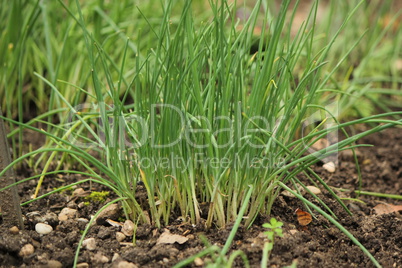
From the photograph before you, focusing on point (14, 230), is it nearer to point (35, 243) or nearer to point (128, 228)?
point (35, 243)

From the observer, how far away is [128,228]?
1.58 meters

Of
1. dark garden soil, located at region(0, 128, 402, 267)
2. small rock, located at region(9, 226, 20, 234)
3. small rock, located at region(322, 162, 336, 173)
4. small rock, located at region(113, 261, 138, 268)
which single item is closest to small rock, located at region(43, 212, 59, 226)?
dark garden soil, located at region(0, 128, 402, 267)

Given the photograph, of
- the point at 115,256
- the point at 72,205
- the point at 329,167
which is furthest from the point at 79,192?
the point at 329,167

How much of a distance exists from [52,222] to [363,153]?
1.55 meters

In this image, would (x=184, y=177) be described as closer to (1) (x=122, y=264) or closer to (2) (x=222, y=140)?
(2) (x=222, y=140)

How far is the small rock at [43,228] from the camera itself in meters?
1.59

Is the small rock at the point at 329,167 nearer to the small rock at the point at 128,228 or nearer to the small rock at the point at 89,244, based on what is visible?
the small rock at the point at 128,228

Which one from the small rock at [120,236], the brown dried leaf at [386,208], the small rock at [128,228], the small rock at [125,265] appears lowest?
the brown dried leaf at [386,208]

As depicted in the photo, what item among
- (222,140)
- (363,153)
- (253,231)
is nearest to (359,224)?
(253,231)

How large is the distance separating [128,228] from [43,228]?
266 millimetres

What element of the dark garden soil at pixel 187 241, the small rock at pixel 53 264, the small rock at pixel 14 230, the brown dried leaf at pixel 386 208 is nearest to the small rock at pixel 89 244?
the dark garden soil at pixel 187 241

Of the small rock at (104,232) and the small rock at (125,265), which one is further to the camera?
the small rock at (104,232)

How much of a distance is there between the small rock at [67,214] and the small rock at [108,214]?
115 millimetres

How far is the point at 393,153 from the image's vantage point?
8.36 ft
